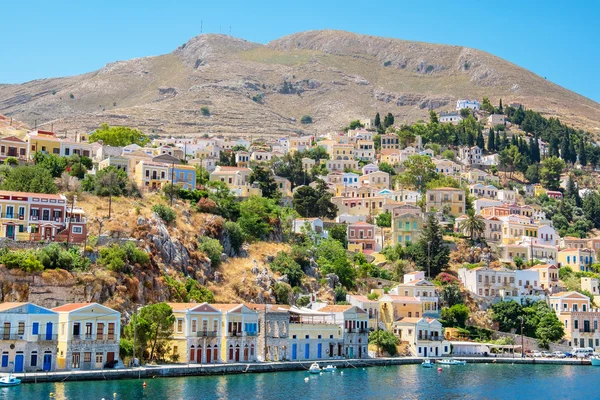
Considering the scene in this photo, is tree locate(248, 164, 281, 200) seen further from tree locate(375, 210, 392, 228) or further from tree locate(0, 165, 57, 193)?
tree locate(0, 165, 57, 193)

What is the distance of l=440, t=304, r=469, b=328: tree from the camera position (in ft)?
281

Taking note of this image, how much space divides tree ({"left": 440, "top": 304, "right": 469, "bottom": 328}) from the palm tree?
1546cm

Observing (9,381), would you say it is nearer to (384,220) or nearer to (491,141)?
(384,220)

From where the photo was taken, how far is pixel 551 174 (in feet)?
452

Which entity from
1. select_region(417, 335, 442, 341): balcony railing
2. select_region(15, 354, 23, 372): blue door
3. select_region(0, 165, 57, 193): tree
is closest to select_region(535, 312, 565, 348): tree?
select_region(417, 335, 442, 341): balcony railing

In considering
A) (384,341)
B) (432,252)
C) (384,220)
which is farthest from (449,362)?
(384,220)

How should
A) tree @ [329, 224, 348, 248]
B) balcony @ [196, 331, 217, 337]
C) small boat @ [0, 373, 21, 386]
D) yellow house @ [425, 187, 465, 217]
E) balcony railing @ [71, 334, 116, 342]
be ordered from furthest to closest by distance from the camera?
yellow house @ [425, 187, 465, 217], tree @ [329, 224, 348, 248], balcony @ [196, 331, 217, 337], balcony railing @ [71, 334, 116, 342], small boat @ [0, 373, 21, 386]

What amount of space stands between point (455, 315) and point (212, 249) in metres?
24.8

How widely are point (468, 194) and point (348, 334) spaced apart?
53345 mm

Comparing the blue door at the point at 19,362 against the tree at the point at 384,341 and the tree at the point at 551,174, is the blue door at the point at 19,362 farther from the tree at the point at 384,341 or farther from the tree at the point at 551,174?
the tree at the point at 551,174

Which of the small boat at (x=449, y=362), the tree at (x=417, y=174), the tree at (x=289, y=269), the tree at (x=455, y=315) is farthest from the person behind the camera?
the tree at (x=417, y=174)

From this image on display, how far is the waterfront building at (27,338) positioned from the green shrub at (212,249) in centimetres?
2183

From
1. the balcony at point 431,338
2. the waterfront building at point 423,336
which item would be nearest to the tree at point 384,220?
the waterfront building at point 423,336

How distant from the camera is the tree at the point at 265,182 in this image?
104 m
